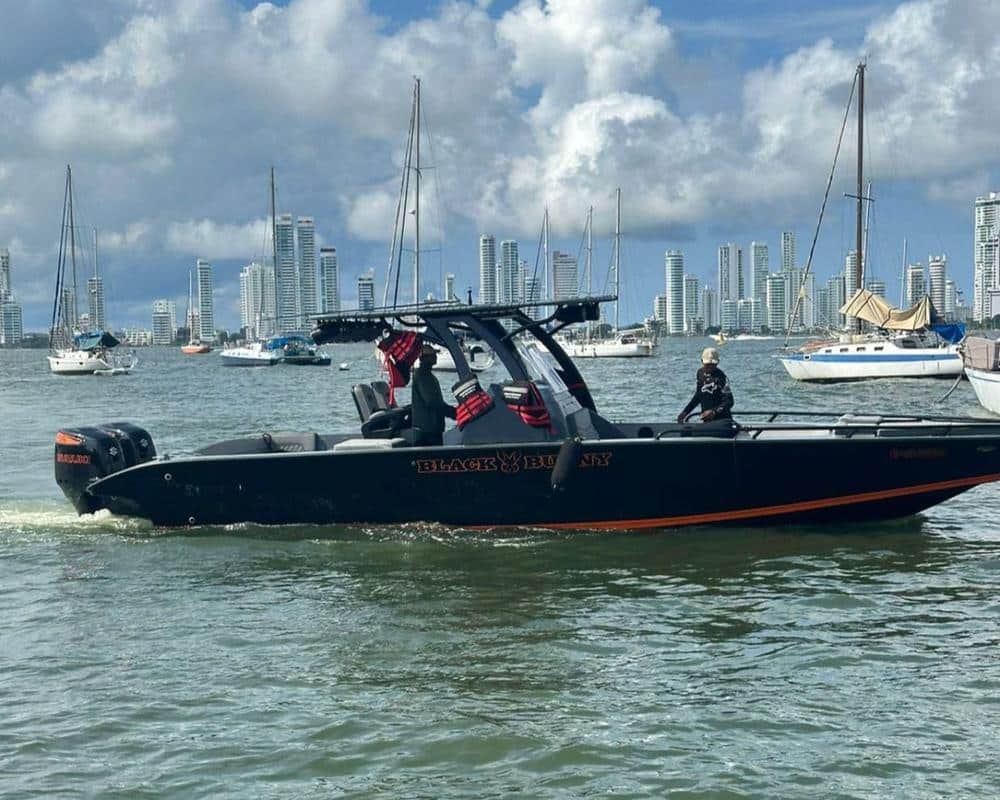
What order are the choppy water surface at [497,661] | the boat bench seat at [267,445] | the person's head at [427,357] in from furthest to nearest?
1. the boat bench seat at [267,445]
2. the person's head at [427,357]
3. the choppy water surface at [497,661]

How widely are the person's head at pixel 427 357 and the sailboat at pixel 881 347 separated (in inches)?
1502

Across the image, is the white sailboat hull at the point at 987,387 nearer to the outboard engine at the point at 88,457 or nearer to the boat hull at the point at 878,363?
the boat hull at the point at 878,363

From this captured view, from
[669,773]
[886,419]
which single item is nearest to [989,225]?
[886,419]

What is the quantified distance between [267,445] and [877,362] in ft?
127

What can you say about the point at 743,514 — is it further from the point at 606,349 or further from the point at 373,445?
the point at 606,349

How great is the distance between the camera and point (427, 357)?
1296 centimetres

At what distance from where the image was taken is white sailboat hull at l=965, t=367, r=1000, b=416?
95.4 ft

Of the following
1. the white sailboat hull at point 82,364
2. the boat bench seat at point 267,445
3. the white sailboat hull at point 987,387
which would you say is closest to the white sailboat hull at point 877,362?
the white sailboat hull at point 987,387

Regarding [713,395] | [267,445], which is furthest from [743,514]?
[267,445]

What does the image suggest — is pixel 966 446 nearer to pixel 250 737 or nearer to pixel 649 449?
pixel 649 449

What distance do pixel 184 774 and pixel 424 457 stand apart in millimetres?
5917

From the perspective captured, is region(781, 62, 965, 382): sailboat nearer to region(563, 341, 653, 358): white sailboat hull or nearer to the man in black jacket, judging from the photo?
the man in black jacket

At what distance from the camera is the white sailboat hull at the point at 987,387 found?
29.1m

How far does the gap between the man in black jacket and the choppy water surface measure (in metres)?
0.98
